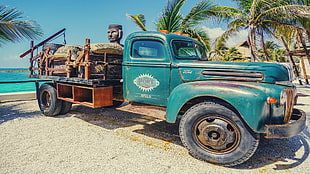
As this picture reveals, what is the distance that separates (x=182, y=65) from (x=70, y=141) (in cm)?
228

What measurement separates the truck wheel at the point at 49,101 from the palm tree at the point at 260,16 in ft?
25.5

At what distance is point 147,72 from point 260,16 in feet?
26.3

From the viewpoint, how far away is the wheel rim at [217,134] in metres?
2.74

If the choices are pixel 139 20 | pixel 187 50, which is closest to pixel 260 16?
pixel 139 20

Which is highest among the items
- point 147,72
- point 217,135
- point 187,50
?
point 187,50

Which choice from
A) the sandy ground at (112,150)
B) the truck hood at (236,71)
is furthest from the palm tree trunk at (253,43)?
the truck hood at (236,71)

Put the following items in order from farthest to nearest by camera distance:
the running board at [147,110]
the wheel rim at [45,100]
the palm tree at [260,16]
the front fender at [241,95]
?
the palm tree at [260,16], the wheel rim at [45,100], the running board at [147,110], the front fender at [241,95]

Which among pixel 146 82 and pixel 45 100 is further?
pixel 45 100

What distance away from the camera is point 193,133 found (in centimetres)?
296

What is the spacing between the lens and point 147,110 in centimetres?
367

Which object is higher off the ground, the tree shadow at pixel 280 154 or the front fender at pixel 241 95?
the front fender at pixel 241 95

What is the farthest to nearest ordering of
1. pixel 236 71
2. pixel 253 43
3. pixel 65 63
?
pixel 253 43 < pixel 65 63 < pixel 236 71

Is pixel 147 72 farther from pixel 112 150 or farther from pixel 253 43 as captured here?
pixel 253 43

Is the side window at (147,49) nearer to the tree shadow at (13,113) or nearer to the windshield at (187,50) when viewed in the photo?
the windshield at (187,50)
